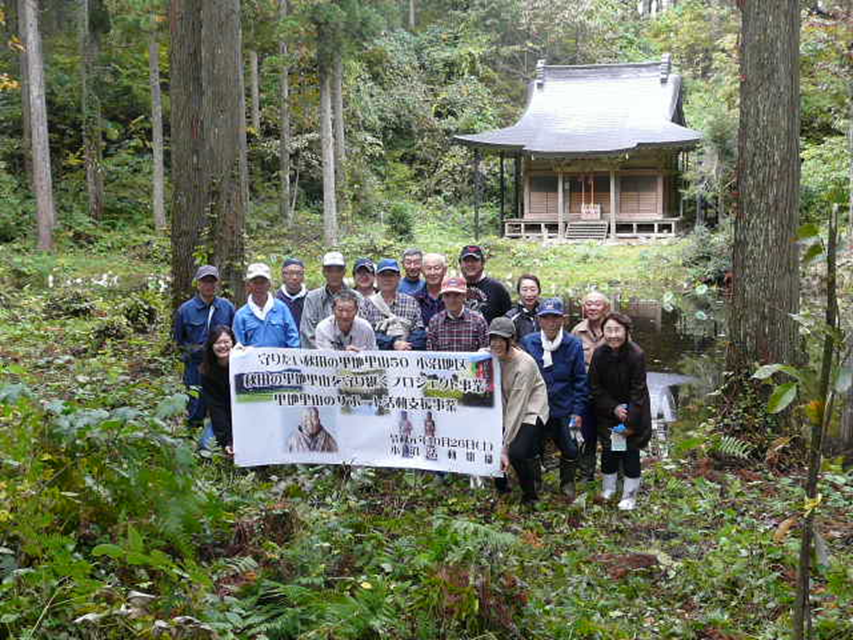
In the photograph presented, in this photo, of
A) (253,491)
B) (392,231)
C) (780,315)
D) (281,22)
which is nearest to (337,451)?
(253,491)

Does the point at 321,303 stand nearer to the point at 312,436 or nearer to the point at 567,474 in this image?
the point at 312,436

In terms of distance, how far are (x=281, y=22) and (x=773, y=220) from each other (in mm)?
19814

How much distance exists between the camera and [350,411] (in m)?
6.59

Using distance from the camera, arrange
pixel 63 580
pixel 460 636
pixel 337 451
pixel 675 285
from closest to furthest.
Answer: pixel 63 580
pixel 460 636
pixel 337 451
pixel 675 285

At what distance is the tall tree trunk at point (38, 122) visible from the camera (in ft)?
74.5

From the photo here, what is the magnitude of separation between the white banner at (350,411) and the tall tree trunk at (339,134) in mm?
24212

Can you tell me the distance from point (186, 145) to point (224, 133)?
0.74 m

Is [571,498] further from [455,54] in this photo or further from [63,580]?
[455,54]

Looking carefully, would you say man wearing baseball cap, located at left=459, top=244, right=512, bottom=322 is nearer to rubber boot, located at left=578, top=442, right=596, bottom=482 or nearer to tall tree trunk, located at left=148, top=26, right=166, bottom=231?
rubber boot, located at left=578, top=442, right=596, bottom=482

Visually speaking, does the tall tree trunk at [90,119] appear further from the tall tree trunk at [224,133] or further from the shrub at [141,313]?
the tall tree trunk at [224,133]

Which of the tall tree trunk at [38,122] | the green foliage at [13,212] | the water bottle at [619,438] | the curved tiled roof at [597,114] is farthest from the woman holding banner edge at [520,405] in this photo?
the curved tiled roof at [597,114]

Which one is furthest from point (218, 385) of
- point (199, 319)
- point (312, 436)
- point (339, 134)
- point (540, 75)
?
point (540, 75)

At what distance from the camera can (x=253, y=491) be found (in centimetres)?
539

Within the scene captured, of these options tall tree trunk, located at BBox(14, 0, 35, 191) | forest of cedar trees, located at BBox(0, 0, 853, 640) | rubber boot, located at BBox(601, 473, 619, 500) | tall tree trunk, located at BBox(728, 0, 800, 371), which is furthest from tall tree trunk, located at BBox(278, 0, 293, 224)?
rubber boot, located at BBox(601, 473, 619, 500)
